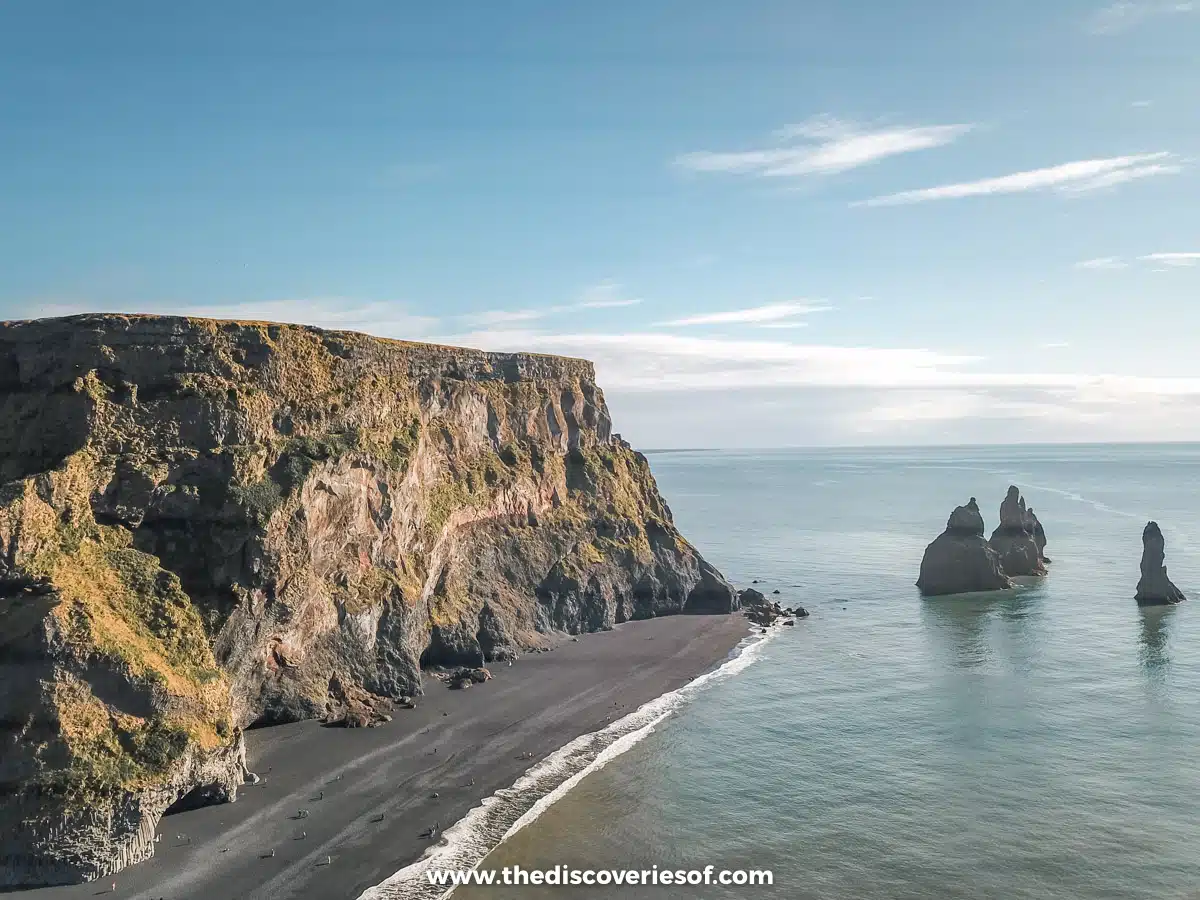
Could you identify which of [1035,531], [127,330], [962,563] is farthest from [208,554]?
[1035,531]

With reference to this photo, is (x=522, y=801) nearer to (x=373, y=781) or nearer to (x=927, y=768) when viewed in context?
(x=373, y=781)

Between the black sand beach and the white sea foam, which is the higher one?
the black sand beach

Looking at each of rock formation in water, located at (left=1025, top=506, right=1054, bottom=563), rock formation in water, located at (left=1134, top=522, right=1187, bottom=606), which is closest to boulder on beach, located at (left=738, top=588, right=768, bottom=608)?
rock formation in water, located at (left=1134, top=522, right=1187, bottom=606)

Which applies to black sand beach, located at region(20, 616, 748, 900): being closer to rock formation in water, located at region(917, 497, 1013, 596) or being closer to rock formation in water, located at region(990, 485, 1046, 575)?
rock formation in water, located at region(917, 497, 1013, 596)

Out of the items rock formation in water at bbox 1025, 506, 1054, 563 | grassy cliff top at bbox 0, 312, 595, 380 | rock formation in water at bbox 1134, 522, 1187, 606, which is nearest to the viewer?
grassy cliff top at bbox 0, 312, 595, 380

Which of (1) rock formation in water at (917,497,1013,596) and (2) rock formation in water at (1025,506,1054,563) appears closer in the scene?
(1) rock formation in water at (917,497,1013,596)

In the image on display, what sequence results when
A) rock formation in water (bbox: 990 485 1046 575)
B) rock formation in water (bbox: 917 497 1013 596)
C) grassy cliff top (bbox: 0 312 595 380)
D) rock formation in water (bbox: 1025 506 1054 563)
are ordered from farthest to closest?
rock formation in water (bbox: 1025 506 1054 563)
rock formation in water (bbox: 990 485 1046 575)
rock formation in water (bbox: 917 497 1013 596)
grassy cliff top (bbox: 0 312 595 380)

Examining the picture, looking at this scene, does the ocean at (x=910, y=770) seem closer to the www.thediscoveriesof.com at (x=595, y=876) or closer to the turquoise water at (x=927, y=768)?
the turquoise water at (x=927, y=768)

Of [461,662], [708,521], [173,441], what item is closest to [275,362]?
[173,441]

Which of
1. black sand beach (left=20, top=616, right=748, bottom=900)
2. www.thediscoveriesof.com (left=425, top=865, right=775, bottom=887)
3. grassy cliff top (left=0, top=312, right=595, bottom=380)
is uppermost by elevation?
Result: grassy cliff top (left=0, top=312, right=595, bottom=380)
